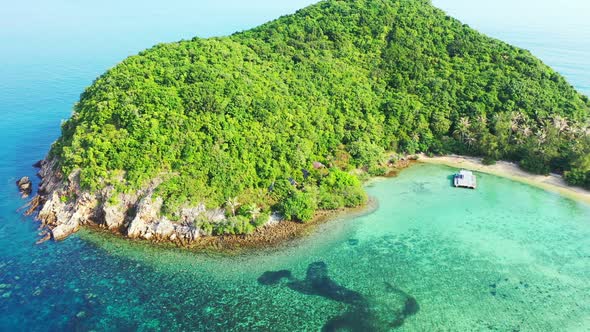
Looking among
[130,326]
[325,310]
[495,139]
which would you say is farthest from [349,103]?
[130,326]

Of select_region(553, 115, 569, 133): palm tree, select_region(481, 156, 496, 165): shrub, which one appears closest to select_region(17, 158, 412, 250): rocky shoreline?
select_region(481, 156, 496, 165): shrub

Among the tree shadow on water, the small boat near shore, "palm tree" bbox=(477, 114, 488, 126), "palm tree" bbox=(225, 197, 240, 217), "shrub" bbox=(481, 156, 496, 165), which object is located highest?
"palm tree" bbox=(477, 114, 488, 126)

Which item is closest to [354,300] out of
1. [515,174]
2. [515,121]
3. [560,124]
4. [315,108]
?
[315,108]

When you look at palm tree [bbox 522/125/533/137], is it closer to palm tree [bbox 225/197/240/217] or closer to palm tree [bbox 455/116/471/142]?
palm tree [bbox 455/116/471/142]

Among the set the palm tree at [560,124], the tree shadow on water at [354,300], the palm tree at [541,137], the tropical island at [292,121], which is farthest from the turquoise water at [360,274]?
the palm tree at [560,124]

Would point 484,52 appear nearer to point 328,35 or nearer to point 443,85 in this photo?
point 443,85

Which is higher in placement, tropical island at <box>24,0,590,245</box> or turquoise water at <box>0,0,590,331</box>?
tropical island at <box>24,0,590,245</box>

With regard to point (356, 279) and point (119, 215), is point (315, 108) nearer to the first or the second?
point (356, 279)
